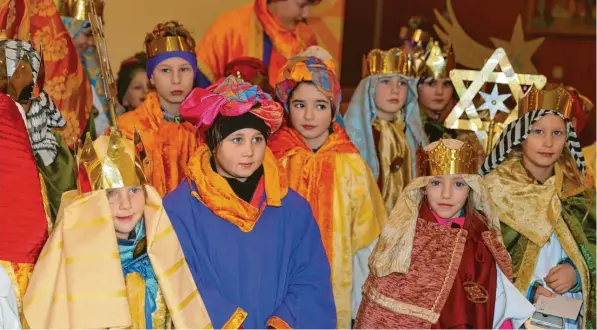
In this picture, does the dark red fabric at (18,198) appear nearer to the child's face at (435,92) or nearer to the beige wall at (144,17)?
the beige wall at (144,17)

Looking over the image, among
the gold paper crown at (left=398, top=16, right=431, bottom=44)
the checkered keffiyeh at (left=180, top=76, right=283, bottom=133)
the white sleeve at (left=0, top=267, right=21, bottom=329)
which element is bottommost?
the white sleeve at (left=0, top=267, right=21, bottom=329)

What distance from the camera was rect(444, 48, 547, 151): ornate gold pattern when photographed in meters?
4.55

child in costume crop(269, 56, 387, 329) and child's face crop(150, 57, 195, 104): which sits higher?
child's face crop(150, 57, 195, 104)

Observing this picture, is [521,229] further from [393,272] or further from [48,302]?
[48,302]

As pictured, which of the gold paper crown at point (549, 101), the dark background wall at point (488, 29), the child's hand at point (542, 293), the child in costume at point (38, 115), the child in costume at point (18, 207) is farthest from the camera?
the dark background wall at point (488, 29)

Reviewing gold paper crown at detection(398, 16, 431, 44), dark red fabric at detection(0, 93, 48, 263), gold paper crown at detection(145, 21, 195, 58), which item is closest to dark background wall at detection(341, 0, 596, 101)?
gold paper crown at detection(398, 16, 431, 44)

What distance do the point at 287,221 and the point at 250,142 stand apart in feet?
1.03

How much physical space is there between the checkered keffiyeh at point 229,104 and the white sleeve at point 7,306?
31.6 inches

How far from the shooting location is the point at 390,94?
4.61 meters

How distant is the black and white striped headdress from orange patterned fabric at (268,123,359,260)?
25.1 inches

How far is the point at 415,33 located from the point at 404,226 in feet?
8.03

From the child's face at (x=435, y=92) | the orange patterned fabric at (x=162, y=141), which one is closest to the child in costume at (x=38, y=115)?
the orange patterned fabric at (x=162, y=141)

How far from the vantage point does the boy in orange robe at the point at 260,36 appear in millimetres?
5348

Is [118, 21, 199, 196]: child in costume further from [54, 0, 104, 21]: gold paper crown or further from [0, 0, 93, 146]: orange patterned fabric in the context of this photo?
[54, 0, 104, 21]: gold paper crown
